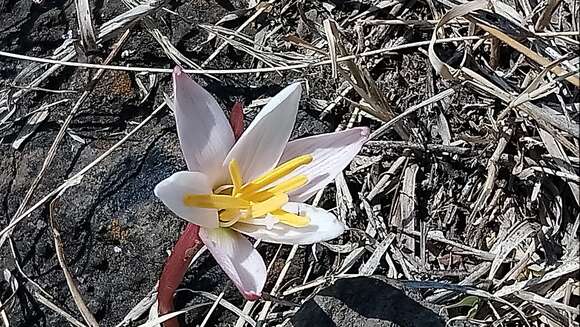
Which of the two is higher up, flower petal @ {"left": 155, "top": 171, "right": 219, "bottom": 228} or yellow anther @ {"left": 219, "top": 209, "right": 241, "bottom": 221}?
flower petal @ {"left": 155, "top": 171, "right": 219, "bottom": 228}

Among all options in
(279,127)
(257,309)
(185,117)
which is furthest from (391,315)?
(185,117)

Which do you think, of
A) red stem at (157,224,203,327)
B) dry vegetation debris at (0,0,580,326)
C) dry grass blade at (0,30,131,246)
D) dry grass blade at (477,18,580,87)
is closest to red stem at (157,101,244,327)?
red stem at (157,224,203,327)

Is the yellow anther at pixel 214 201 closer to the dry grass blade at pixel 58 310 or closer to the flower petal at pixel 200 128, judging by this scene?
the flower petal at pixel 200 128

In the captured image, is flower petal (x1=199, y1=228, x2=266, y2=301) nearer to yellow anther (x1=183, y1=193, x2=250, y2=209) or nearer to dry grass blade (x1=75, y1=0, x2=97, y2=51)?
yellow anther (x1=183, y1=193, x2=250, y2=209)

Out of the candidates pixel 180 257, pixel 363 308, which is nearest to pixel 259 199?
pixel 180 257

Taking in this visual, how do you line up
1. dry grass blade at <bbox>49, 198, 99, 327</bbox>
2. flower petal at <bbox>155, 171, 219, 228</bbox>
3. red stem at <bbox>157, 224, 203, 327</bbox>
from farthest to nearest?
dry grass blade at <bbox>49, 198, 99, 327</bbox>, red stem at <bbox>157, 224, 203, 327</bbox>, flower petal at <bbox>155, 171, 219, 228</bbox>

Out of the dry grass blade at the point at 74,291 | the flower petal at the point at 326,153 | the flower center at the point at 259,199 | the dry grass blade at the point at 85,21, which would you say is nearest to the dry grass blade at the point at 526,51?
the flower petal at the point at 326,153

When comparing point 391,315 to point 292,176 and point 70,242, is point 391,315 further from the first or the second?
point 70,242
